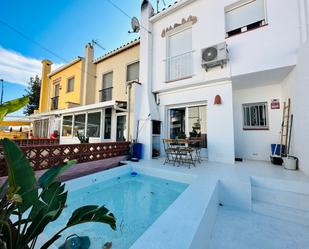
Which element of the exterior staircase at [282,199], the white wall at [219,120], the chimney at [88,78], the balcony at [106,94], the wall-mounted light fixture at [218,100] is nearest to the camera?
the exterior staircase at [282,199]

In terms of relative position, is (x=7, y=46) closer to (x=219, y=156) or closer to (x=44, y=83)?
(x=44, y=83)

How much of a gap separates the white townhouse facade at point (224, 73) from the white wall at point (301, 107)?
0.12ft

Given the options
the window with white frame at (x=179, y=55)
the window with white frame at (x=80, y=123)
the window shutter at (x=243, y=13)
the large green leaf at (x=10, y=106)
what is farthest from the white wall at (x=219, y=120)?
the window with white frame at (x=80, y=123)

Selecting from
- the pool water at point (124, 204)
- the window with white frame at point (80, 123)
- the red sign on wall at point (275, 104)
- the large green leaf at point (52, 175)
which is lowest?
the pool water at point (124, 204)

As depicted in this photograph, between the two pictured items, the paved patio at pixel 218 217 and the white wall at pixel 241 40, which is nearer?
the paved patio at pixel 218 217

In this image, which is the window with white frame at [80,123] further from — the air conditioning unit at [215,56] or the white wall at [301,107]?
the white wall at [301,107]

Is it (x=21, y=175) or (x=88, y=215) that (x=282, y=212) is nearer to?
(x=88, y=215)

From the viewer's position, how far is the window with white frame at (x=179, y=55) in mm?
8555

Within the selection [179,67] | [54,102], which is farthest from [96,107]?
[54,102]

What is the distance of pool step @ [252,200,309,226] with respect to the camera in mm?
3623

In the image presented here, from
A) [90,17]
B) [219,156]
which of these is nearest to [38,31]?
[90,17]

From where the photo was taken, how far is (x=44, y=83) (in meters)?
17.9

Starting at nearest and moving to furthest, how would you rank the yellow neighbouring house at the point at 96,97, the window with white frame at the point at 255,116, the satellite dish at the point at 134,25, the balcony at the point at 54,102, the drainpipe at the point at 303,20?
the drainpipe at the point at 303,20, the window with white frame at the point at 255,116, the satellite dish at the point at 134,25, the yellow neighbouring house at the point at 96,97, the balcony at the point at 54,102

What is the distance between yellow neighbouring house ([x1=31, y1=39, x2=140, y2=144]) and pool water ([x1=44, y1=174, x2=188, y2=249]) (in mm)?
3734
